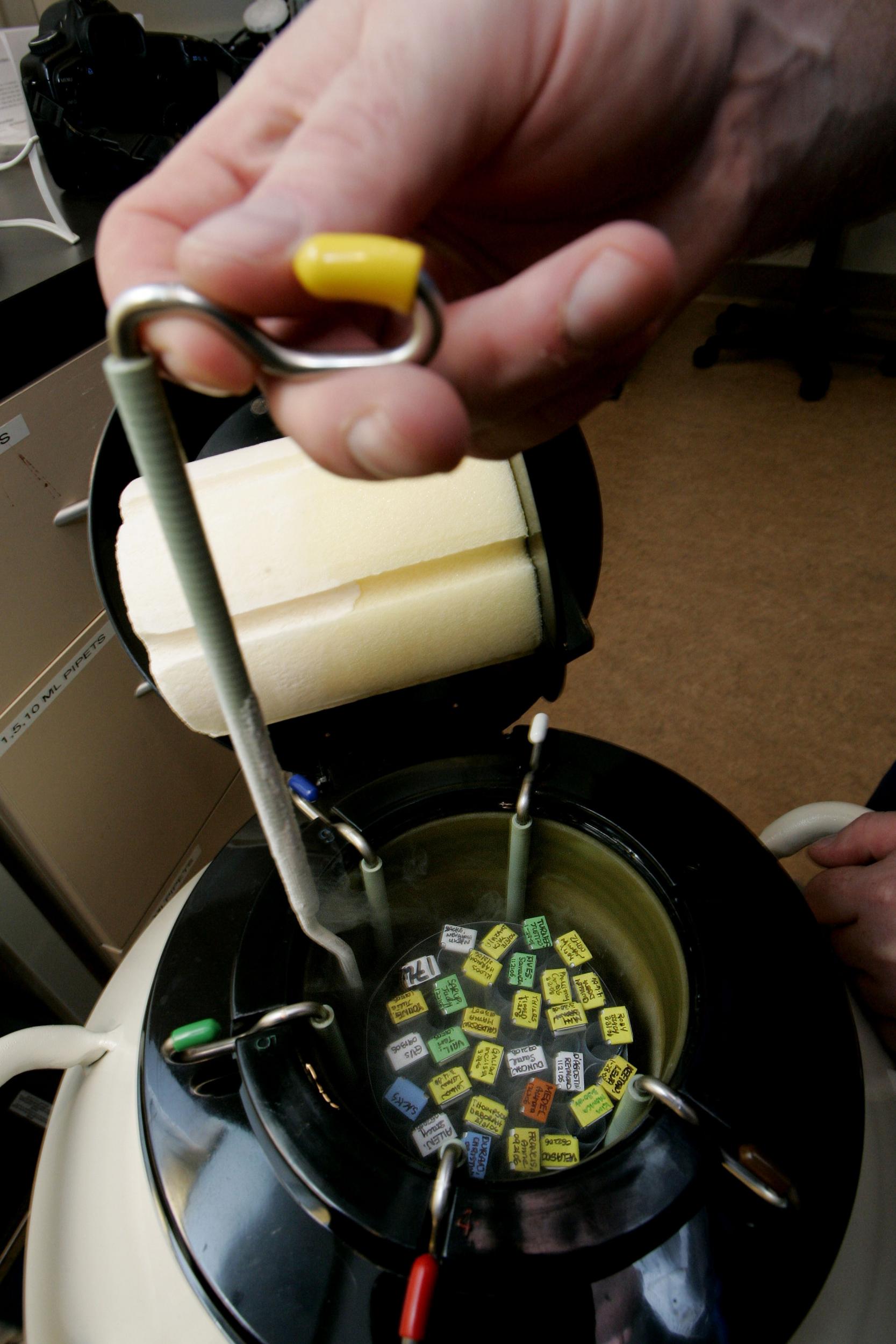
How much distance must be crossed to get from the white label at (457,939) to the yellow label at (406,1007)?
0.05 meters

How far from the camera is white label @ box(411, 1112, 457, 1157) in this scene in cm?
49

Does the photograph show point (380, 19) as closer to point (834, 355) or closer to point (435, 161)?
point (435, 161)

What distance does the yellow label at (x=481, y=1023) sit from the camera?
0.56 metres

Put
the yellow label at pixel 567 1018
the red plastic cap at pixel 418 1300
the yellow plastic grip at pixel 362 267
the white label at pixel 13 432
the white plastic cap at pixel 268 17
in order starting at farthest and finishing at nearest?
1. the white plastic cap at pixel 268 17
2. the white label at pixel 13 432
3. the yellow label at pixel 567 1018
4. the red plastic cap at pixel 418 1300
5. the yellow plastic grip at pixel 362 267

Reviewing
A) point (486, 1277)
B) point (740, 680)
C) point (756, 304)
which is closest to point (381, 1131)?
point (486, 1277)

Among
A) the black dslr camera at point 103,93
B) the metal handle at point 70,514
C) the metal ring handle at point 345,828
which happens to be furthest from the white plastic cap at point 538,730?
the black dslr camera at point 103,93

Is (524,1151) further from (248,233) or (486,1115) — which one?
(248,233)

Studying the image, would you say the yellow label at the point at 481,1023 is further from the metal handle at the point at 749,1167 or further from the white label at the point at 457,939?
the metal handle at the point at 749,1167

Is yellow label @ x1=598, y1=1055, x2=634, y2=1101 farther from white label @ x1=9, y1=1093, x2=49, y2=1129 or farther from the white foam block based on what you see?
white label @ x1=9, y1=1093, x2=49, y2=1129

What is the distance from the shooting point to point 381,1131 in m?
0.47

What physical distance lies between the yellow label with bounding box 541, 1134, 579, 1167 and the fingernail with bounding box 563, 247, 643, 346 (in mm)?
478

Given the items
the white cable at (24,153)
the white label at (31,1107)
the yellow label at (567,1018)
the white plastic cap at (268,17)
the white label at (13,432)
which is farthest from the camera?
the white plastic cap at (268,17)

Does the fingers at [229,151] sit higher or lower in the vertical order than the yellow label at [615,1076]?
higher

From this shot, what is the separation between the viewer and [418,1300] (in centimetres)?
34
